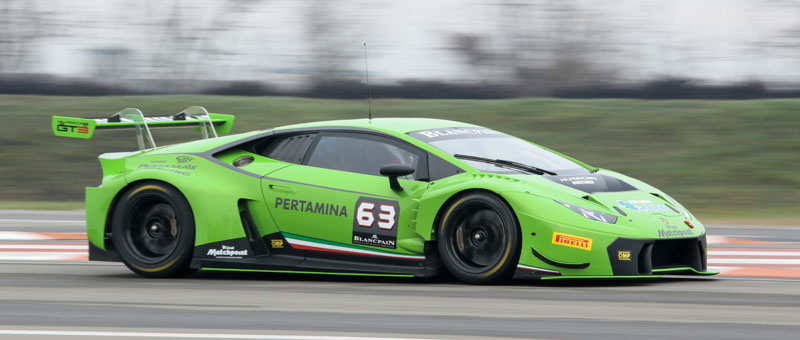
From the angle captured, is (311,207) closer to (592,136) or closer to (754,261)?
(754,261)

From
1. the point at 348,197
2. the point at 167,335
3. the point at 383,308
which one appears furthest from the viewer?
the point at 348,197

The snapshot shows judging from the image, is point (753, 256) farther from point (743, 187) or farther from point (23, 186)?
point (23, 186)

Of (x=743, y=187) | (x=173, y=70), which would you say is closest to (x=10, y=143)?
(x=173, y=70)

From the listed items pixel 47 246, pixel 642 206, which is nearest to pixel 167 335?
pixel 642 206

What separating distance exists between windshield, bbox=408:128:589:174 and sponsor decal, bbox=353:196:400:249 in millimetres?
552

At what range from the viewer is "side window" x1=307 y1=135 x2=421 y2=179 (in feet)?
23.5

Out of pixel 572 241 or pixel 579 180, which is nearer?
pixel 572 241

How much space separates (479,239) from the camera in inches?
264

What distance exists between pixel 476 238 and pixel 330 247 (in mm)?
1054

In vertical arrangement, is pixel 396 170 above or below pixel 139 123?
below

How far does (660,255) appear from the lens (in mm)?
6699

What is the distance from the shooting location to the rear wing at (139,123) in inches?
321

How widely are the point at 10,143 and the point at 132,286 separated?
1447cm

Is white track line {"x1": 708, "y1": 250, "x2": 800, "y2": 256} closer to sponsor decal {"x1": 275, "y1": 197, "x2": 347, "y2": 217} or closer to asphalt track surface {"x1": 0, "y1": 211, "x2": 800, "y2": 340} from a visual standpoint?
asphalt track surface {"x1": 0, "y1": 211, "x2": 800, "y2": 340}
